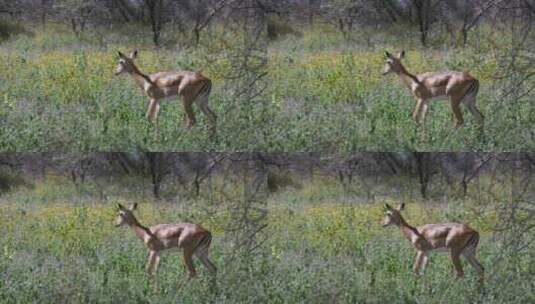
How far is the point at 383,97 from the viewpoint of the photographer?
6684mm

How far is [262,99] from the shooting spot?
6.62 m

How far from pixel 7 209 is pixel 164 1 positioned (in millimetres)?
1593

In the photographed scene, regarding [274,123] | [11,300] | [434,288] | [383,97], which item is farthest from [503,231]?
[11,300]

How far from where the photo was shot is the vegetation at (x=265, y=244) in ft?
21.8

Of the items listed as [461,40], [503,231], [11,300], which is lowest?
[11,300]

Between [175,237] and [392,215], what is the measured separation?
1.32 metres

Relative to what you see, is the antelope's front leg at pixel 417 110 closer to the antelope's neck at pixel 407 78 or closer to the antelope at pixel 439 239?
the antelope's neck at pixel 407 78

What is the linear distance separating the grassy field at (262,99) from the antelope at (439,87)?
51 mm

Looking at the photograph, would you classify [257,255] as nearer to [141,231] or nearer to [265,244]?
[265,244]

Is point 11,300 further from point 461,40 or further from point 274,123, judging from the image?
point 461,40

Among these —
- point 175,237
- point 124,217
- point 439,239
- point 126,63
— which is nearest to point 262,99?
point 126,63

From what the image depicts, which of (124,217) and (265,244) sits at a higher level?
(124,217)

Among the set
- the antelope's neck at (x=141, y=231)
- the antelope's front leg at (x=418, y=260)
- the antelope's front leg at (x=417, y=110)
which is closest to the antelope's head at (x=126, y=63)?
the antelope's neck at (x=141, y=231)

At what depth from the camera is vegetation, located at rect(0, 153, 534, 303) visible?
21.8 ft
